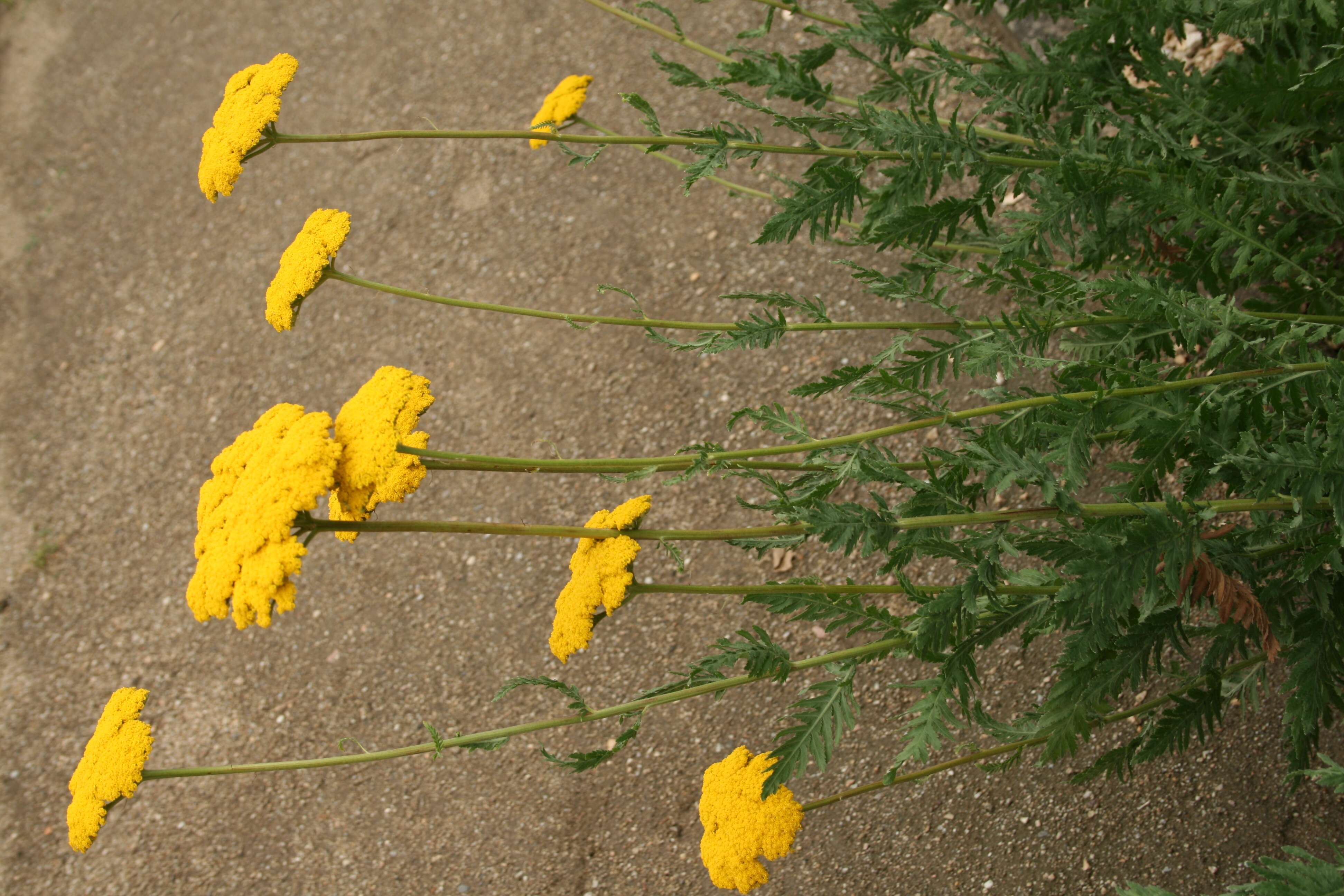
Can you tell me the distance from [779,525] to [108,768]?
58.2 inches

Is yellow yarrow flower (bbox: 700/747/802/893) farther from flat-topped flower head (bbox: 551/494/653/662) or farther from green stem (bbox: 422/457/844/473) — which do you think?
green stem (bbox: 422/457/844/473)

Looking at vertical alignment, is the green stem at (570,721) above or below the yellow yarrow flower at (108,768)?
below

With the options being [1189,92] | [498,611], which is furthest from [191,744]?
[1189,92]

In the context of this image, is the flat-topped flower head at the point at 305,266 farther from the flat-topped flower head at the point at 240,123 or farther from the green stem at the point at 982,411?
the green stem at the point at 982,411

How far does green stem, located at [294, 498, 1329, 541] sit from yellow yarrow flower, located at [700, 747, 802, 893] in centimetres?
59

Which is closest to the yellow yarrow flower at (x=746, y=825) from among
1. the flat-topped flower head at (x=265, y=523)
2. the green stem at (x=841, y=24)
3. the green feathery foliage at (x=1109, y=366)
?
the green feathery foliage at (x=1109, y=366)

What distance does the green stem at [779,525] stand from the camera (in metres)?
1.74

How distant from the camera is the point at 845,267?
4.00 meters

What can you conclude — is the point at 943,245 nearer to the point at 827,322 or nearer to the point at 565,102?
the point at 827,322

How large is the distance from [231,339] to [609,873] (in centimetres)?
303

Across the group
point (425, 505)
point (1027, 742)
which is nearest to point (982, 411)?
point (1027, 742)

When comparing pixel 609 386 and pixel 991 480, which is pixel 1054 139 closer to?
pixel 991 480

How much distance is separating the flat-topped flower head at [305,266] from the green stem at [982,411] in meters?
0.50

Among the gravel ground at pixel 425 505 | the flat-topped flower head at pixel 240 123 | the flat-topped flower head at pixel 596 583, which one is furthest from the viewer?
the gravel ground at pixel 425 505
